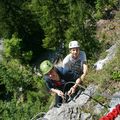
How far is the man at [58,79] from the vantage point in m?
8.78

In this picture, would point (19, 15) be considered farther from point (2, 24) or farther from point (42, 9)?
point (42, 9)

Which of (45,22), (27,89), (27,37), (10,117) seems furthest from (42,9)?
(10,117)

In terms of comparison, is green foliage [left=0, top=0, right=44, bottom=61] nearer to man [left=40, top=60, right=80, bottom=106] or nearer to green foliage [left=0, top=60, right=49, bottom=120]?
green foliage [left=0, top=60, right=49, bottom=120]

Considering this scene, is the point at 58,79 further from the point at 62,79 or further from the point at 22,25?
the point at 22,25

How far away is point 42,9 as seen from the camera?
31.3 metres

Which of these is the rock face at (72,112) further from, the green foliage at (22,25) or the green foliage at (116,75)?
the green foliage at (22,25)

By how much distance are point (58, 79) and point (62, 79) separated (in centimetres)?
32

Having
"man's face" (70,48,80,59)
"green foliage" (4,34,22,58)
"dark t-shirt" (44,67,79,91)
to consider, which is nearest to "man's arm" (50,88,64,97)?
"dark t-shirt" (44,67,79,91)

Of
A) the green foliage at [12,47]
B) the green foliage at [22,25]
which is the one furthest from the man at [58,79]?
the green foliage at [22,25]

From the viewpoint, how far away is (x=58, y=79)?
9.02 m

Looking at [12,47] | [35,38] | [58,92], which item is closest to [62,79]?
[58,92]

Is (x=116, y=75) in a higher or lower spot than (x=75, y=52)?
lower

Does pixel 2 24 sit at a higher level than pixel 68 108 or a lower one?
lower

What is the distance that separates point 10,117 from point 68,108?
31.5 feet
